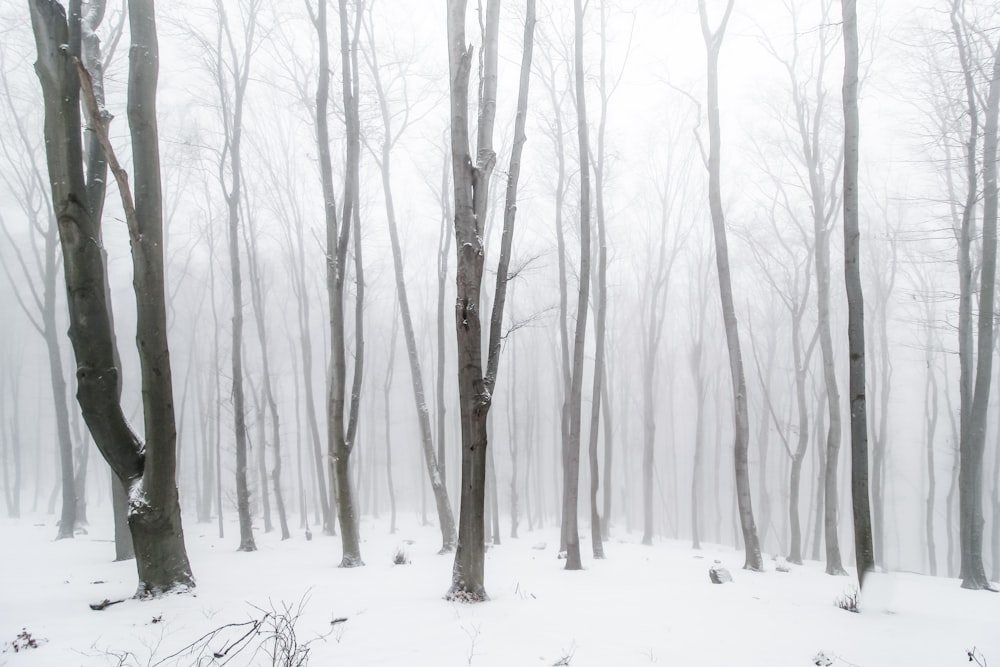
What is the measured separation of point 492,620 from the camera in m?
4.32

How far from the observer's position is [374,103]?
36.5ft

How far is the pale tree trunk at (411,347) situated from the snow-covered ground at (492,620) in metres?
2.97

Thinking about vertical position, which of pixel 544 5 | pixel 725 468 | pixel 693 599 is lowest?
pixel 725 468

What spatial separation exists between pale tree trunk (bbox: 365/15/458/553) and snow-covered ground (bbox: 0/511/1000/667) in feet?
9.75

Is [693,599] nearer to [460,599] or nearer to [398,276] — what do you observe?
[460,599]

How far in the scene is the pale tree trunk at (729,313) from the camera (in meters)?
9.06

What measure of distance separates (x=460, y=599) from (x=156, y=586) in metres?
2.59

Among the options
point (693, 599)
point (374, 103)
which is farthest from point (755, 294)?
point (693, 599)

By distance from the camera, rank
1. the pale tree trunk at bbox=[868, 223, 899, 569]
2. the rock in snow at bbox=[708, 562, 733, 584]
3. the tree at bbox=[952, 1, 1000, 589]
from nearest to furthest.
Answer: the rock in snow at bbox=[708, 562, 733, 584], the tree at bbox=[952, 1, 1000, 589], the pale tree trunk at bbox=[868, 223, 899, 569]

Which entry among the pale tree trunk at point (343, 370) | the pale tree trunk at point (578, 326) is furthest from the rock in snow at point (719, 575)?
the pale tree trunk at point (343, 370)

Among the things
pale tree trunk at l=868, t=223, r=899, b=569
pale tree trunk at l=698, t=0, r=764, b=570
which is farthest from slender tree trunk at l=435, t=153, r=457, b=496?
pale tree trunk at l=868, t=223, r=899, b=569

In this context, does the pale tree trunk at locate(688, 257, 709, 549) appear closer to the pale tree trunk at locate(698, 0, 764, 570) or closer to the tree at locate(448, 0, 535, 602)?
the pale tree trunk at locate(698, 0, 764, 570)

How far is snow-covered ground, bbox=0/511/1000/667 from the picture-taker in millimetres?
3365

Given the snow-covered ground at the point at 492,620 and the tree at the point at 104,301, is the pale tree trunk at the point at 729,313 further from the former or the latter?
the tree at the point at 104,301
